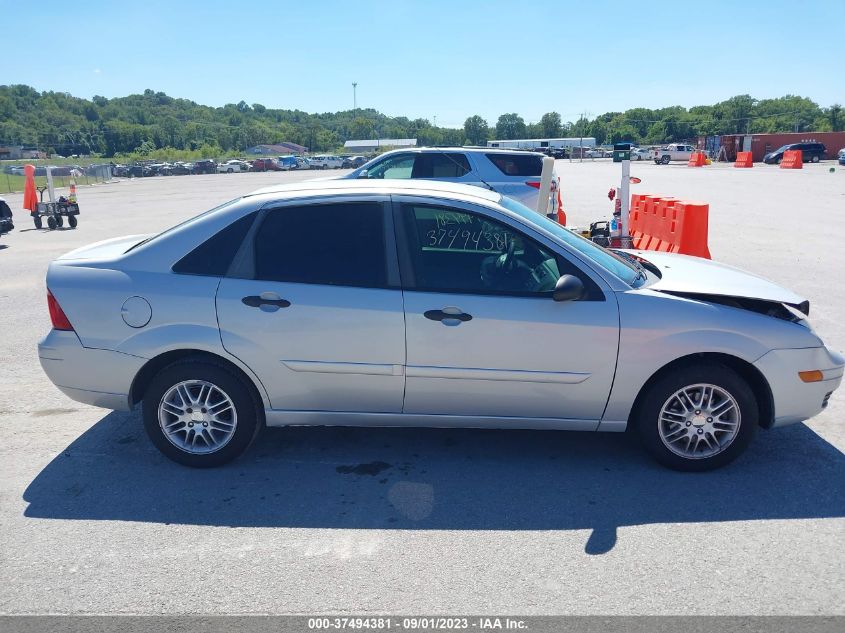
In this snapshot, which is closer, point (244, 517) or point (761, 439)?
point (244, 517)

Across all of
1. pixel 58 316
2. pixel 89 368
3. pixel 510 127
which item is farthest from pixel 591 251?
pixel 510 127

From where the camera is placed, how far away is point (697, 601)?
10.3ft

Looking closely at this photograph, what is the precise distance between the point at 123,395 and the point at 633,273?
10.9ft

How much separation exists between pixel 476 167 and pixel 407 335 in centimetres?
845

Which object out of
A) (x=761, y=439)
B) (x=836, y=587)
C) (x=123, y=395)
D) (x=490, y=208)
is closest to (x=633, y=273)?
(x=490, y=208)

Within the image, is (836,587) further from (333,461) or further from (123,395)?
(123,395)

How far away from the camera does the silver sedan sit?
4195mm

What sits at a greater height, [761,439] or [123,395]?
[123,395]

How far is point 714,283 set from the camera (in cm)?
457

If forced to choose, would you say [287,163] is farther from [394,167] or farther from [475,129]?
[394,167]

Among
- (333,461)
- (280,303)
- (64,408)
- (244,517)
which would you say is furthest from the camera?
(64,408)

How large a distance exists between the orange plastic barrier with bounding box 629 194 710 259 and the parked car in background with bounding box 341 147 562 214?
1.44 metres

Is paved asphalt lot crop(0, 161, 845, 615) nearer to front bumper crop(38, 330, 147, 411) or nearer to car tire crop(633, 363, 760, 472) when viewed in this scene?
car tire crop(633, 363, 760, 472)

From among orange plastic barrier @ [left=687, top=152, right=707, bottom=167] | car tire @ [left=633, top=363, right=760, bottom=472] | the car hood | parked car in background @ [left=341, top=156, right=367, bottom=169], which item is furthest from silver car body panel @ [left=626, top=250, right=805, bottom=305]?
parked car in background @ [left=341, top=156, right=367, bottom=169]
